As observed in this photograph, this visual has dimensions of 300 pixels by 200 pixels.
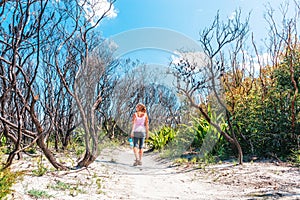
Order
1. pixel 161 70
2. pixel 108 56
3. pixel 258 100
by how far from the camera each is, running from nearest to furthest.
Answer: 1. pixel 258 100
2. pixel 108 56
3. pixel 161 70

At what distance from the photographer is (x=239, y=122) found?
5.94 meters

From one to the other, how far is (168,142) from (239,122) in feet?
14.4

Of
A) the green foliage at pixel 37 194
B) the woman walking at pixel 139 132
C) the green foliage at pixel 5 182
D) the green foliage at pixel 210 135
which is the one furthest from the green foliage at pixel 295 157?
the green foliage at pixel 5 182

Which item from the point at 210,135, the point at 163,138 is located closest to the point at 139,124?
the point at 210,135

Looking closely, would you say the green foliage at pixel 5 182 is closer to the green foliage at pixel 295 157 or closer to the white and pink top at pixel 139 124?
the green foliage at pixel 295 157

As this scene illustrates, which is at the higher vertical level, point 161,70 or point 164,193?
point 161,70

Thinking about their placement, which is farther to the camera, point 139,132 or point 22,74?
point 139,132

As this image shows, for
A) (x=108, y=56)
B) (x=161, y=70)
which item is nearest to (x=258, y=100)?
(x=108, y=56)

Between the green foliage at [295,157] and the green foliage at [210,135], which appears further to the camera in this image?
the green foliage at [210,135]

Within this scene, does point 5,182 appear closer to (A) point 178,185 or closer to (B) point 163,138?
(A) point 178,185

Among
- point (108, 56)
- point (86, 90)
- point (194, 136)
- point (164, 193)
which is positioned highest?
point (108, 56)

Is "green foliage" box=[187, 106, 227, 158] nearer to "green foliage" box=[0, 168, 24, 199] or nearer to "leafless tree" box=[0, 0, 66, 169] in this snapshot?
"leafless tree" box=[0, 0, 66, 169]

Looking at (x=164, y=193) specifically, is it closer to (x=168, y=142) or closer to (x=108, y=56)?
(x=168, y=142)

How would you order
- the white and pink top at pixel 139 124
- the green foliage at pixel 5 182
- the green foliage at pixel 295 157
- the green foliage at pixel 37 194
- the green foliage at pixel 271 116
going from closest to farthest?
the green foliage at pixel 5 182
the green foliage at pixel 37 194
the green foliage at pixel 295 157
the green foliage at pixel 271 116
the white and pink top at pixel 139 124
